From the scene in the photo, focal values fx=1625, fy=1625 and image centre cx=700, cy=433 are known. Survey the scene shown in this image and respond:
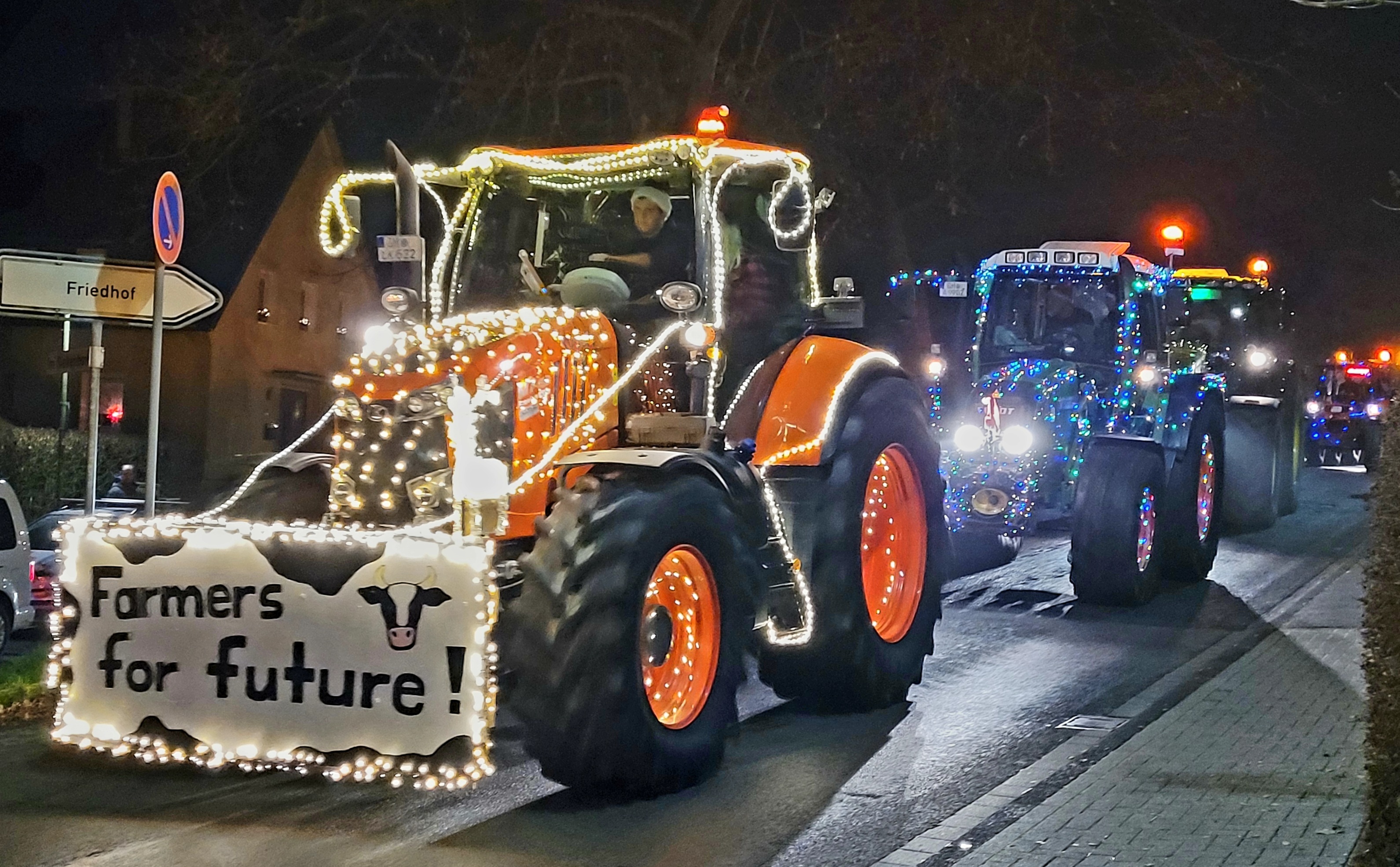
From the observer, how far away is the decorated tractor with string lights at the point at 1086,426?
13.0 m

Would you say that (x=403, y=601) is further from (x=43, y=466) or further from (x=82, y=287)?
(x=43, y=466)

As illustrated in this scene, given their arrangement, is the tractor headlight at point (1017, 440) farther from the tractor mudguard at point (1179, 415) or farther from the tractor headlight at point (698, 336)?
the tractor headlight at point (698, 336)

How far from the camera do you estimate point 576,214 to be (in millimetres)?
8500

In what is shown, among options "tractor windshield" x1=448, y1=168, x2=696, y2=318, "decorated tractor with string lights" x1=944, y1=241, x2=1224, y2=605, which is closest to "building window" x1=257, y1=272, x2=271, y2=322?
"decorated tractor with string lights" x1=944, y1=241, x2=1224, y2=605

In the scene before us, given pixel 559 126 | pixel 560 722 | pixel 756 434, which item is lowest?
pixel 560 722

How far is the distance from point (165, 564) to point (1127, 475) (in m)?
8.42

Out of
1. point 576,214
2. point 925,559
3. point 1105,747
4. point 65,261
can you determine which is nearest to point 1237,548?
point 925,559

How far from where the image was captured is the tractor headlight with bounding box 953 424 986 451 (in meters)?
13.8

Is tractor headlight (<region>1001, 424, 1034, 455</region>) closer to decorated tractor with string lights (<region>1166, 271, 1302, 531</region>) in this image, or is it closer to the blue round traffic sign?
decorated tractor with string lights (<region>1166, 271, 1302, 531</region>)

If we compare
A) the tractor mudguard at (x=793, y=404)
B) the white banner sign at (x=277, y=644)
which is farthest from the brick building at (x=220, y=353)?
the white banner sign at (x=277, y=644)

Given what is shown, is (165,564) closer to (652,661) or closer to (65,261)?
(652,661)

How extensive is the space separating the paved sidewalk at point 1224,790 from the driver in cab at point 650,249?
3174mm

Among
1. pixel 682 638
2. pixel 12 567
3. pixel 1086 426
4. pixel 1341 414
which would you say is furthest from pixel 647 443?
pixel 1341 414

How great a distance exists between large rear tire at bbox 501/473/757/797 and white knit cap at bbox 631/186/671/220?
1.73 metres
